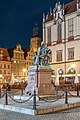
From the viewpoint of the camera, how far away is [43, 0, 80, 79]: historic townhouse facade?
41.2 m

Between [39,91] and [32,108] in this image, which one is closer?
[32,108]

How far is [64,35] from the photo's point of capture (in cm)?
4375

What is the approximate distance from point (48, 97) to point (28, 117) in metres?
4.85

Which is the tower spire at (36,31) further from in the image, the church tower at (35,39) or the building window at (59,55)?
the building window at (59,55)

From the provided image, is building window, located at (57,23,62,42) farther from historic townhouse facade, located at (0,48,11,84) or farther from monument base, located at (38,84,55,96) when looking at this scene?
monument base, located at (38,84,55,96)

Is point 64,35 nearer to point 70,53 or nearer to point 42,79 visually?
point 70,53

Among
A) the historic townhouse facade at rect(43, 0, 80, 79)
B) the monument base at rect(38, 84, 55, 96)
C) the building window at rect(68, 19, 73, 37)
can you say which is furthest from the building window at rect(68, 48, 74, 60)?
the monument base at rect(38, 84, 55, 96)

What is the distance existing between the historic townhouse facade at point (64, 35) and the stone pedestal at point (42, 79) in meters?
24.1

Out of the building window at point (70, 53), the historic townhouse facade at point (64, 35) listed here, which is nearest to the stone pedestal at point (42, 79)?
the historic townhouse facade at point (64, 35)

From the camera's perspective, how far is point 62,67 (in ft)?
144

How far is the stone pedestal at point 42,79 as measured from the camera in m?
16.0

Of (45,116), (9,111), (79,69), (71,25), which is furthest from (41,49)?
(71,25)

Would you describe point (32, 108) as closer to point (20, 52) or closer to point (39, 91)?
point (39, 91)

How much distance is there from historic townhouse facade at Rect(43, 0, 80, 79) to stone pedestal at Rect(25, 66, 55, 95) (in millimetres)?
24085
